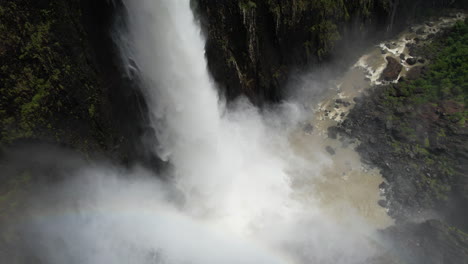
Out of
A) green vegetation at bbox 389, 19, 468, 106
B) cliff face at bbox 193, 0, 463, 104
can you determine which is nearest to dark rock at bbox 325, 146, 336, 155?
cliff face at bbox 193, 0, 463, 104

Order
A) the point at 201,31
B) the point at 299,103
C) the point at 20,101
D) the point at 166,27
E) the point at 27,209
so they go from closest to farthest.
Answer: the point at 20,101, the point at 27,209, the point at 166,27, the point at 201,31, the point at 299,103

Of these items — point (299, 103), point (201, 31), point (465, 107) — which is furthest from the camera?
point (299, 103)

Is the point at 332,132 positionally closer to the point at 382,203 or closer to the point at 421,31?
the point at 382,203

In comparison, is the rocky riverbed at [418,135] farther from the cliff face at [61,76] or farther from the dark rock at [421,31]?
the cliff face at [61,76]

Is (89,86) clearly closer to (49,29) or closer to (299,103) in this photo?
(49,29)

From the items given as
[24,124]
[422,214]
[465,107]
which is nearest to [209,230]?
[24,124]

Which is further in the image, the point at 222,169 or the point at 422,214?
the point at 222,169

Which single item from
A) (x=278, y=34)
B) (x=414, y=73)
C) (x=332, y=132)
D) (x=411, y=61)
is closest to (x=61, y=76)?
(x=278, y=34)
